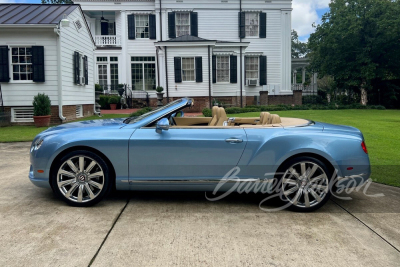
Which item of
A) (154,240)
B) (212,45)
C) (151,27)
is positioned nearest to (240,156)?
(154,240)

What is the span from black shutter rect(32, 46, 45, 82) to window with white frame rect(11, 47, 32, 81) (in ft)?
0.92

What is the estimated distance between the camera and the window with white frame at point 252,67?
25.6m

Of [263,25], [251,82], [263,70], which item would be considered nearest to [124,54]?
[251,82]

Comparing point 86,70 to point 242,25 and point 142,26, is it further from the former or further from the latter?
point 242,25

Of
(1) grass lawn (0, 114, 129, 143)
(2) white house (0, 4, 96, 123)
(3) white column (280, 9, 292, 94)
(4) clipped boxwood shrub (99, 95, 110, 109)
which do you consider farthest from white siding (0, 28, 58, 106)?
(3) white column (280, 9, 292, 94)

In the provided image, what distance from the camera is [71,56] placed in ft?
52.0

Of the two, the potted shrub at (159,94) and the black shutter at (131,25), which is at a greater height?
the black shutter at (131,25)

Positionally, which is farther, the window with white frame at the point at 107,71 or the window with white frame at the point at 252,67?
the window with white frame at the point at 252,67

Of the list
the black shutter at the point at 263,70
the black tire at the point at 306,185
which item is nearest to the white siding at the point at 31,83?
the black tire at the point at 306,185

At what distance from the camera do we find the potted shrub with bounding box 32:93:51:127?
13766 millimetres

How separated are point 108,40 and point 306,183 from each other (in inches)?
938

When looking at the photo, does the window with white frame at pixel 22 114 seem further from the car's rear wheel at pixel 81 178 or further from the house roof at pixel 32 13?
the car's rear wheel at pixel 81 178

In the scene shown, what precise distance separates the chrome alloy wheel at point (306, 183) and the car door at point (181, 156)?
683 mm

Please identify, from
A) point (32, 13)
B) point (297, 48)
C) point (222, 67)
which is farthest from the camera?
point (297, 48)
